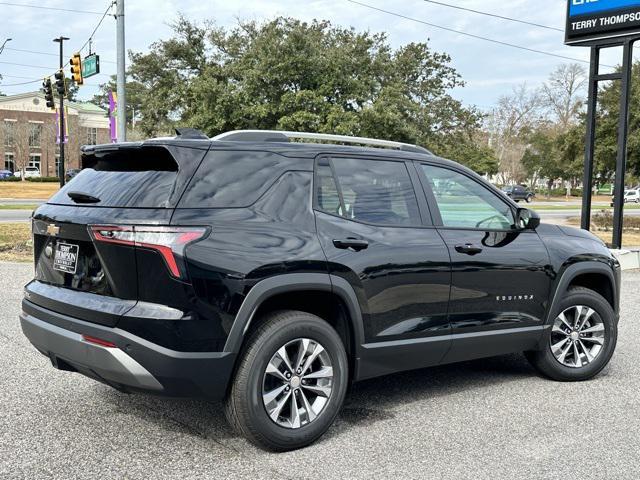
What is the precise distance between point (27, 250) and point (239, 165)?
38.2ft

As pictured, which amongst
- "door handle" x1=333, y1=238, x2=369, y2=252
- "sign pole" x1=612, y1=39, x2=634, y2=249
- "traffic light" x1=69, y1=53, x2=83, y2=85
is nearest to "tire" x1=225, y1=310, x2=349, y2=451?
"door handle" x1=333, y1=238, x2=369, y2=252

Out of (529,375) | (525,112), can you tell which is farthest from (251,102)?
(525,112)

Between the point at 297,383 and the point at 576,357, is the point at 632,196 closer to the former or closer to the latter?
the point at 576,357

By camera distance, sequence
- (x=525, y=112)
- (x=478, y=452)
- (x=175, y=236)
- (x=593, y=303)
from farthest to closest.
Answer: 1. (x=525, y=112)
2. (x=593, y=303)
3. (x=478, y=452)
4. (x=175, y=236)

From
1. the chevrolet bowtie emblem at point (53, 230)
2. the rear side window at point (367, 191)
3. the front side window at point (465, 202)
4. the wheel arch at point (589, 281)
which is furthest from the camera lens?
the wheel arch at point (589, 281)

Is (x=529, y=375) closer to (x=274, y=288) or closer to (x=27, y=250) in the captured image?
(x=274, y=288)

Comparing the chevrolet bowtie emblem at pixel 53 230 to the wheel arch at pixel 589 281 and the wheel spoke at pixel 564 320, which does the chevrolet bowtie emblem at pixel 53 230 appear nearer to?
the wheel arch at pixel 589 281

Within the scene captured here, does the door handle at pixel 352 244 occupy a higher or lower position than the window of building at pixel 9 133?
lower

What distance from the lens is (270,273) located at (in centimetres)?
371

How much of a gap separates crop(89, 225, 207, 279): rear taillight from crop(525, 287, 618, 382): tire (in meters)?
3.07

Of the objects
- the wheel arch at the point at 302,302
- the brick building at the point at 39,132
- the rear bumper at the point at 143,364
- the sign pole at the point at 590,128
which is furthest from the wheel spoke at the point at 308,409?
the brick building at the point at 39,132

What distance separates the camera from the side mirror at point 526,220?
195 inches

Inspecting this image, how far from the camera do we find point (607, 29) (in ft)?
43.4

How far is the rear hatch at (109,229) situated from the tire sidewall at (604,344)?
10.3 ft
